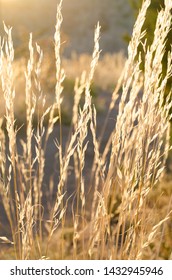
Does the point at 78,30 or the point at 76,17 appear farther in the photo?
the point at 76,17

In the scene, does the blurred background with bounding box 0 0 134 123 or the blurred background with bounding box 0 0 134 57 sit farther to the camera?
the blurred background with bounding box 0 0 134 57

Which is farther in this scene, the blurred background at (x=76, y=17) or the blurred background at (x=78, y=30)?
the blurred background at (x=76, y=17)

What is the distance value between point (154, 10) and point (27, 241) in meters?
3.08

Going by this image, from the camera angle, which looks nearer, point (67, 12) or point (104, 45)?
point (104, 45)

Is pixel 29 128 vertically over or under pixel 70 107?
over

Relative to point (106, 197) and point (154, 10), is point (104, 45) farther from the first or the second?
point (106, 197)

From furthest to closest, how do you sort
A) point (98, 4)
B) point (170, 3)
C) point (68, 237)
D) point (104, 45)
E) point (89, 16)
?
1. point (98, 4)
2. point (89, 16)
3. point (104, 45)
4. point (68, 237)
5. point (170, 3)

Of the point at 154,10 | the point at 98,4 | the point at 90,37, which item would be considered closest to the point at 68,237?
the point at 154,10

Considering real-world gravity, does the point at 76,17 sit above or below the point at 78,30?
above

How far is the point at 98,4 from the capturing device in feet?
62.5

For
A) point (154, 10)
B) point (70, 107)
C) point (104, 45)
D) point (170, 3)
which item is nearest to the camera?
point (170, 3)

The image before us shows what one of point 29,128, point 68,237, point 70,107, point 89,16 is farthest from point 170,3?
point 89,16
